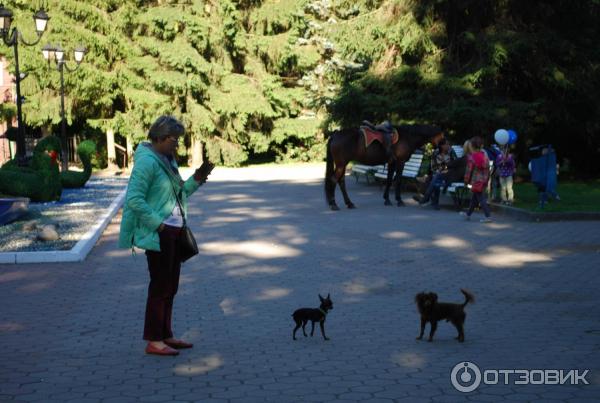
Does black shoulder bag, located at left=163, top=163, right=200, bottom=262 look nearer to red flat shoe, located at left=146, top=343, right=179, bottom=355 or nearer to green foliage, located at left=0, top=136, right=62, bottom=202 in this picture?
red flat shoe, located at left=146, top=343, right=179, bottom=355

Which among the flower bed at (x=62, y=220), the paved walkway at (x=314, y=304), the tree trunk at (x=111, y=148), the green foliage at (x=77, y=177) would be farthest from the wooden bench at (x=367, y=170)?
the tree trunk at (x=111, y=148)

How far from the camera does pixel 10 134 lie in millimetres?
28469

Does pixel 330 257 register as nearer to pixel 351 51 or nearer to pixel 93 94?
pixel 351 51

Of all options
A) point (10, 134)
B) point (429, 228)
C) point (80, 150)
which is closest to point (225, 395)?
point (429, 228)

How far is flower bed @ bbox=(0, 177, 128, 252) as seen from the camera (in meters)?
12.6

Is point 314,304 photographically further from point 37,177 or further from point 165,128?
point 37,177

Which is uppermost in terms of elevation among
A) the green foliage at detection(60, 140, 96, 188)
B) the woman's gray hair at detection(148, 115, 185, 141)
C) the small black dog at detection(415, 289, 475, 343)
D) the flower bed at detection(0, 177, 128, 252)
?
the woman's gray hair at detection(148, 115, 185, 141)

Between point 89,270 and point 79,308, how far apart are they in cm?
245

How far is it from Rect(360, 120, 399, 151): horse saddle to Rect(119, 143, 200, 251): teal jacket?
13.0 m

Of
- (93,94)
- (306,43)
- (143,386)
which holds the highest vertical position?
(306,43)

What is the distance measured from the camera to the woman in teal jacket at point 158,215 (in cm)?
625

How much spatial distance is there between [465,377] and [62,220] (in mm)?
12053

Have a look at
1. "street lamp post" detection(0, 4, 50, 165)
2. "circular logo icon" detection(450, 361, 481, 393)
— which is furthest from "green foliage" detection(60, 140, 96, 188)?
"circular logo icon" detection(450, 361, 481, 393)

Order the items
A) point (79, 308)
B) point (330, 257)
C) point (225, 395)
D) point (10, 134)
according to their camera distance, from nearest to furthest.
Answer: point (225, 395) → point (79, 308) → point (330, 257) → point (10, 134)
